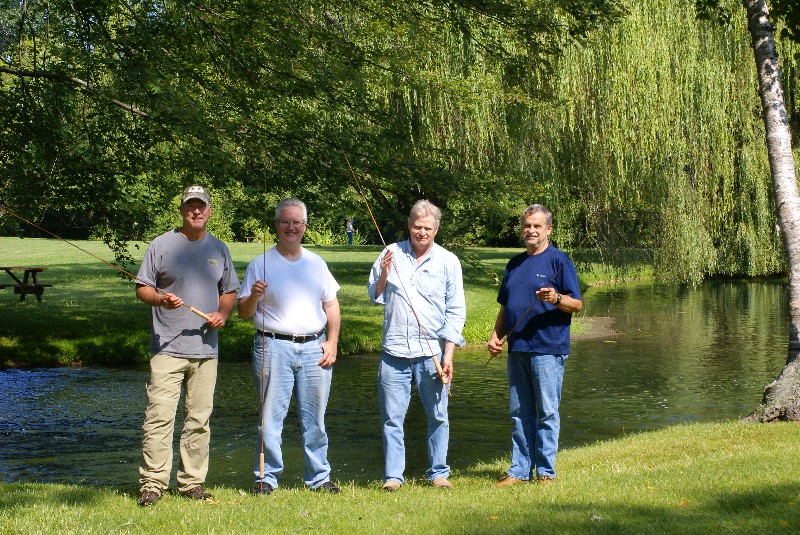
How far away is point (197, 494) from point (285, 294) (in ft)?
4.42

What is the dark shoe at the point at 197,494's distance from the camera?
6.50 m

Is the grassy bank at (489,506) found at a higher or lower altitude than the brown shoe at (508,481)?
higher

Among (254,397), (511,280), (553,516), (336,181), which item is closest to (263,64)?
(336,181)

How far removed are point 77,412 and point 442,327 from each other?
23.8 feet

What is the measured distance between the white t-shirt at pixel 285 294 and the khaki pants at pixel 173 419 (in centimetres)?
46

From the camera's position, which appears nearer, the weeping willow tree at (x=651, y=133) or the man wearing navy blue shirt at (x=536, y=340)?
the man wearing navy blue shirt at (x=536, y=340)

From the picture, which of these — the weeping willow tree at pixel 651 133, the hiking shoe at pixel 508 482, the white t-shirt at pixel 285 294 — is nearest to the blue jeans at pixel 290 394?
the white t-shirt at pixel 285 294

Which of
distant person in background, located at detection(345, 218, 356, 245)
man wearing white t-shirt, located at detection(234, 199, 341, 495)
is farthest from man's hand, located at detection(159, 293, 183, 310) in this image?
distant person in background, located at detection(345, 218, 356, 245)

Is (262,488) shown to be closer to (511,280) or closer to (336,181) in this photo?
(511,280)

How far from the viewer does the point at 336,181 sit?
1372cm

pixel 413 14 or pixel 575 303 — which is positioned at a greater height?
pixel 413 14

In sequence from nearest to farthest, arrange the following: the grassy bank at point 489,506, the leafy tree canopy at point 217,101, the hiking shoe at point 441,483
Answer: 1. the grassy bank at point 489,506
2. the hiking shoe at point 441,483
3. the leafy tree canopy at point 217,101

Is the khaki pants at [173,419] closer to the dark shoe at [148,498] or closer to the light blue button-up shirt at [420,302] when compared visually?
the dark shoe at [148,498]

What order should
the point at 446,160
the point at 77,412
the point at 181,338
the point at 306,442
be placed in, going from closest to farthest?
the point at 181,338, the point at 306,442, the point at 77,412, the point at 446,160
